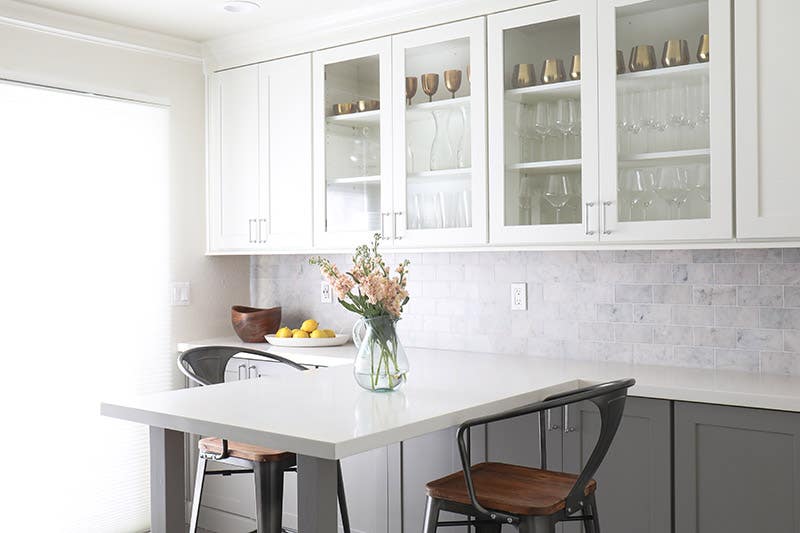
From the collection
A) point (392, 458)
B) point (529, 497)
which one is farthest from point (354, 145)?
point (529, 497)

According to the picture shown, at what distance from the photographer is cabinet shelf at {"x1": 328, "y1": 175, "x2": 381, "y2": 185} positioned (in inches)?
149

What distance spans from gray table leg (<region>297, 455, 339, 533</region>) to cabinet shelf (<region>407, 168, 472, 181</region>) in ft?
5.78

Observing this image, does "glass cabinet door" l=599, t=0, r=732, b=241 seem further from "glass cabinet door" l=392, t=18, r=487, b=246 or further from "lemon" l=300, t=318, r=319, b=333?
"lemon" l=300, t=318, r=319, b=333

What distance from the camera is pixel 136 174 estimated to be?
13.6 feet

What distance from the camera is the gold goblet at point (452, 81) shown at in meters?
3.51

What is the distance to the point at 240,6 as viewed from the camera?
3.74 meters

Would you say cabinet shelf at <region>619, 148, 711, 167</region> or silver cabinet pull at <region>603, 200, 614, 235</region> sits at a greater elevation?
cabinet shelf at <region>619, 148, 711, 167</region>

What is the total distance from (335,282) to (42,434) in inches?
79.6

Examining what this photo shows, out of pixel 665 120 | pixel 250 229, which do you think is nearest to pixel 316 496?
pixel 665 120

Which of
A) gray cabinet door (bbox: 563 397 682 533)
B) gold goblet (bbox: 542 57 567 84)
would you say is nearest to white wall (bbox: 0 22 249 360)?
gold goblet (bbox: 542 57 567 84)

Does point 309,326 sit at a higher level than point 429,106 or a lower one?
lower

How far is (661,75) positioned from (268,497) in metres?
1.94

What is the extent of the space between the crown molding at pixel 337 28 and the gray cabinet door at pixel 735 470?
1682 millimetres

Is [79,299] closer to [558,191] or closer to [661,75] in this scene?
[558,191]
